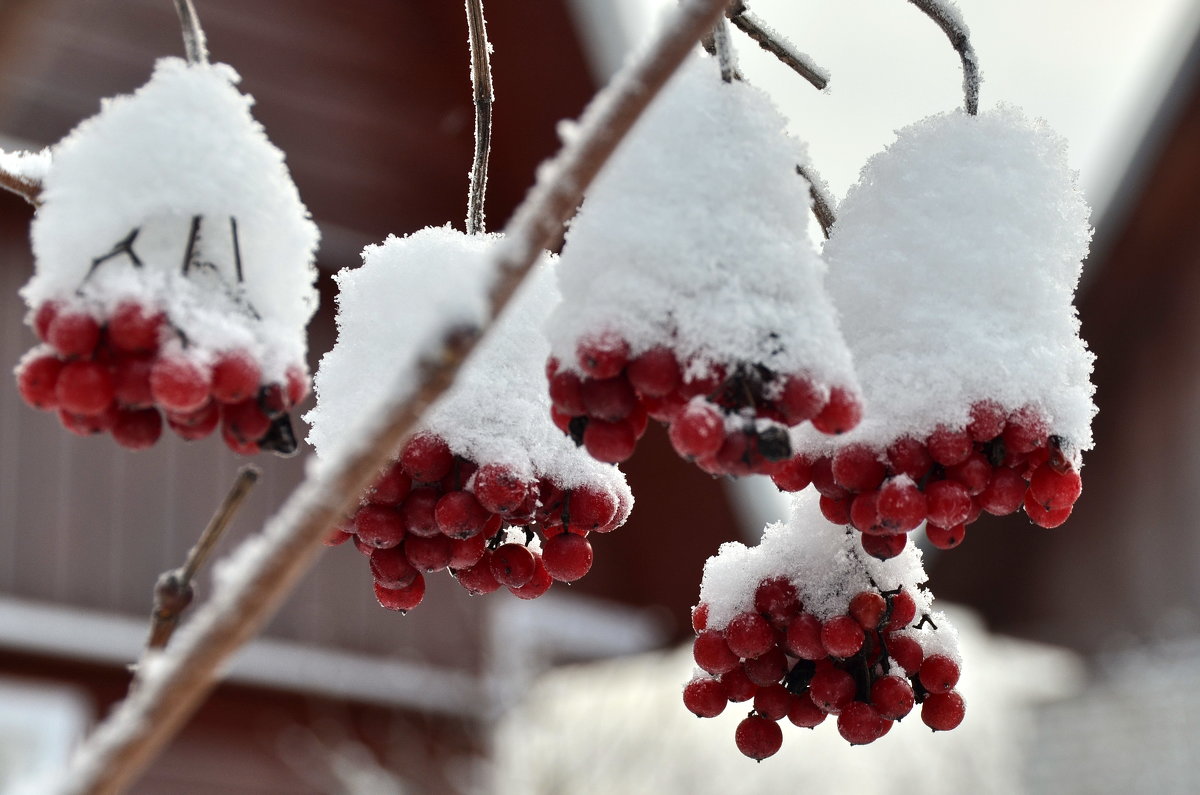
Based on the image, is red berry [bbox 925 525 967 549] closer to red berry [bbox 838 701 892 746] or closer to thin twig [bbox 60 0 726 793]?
red berry [bbox 838 701 892 746]

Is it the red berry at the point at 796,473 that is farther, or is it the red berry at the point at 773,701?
the red berry at the point at 773,701

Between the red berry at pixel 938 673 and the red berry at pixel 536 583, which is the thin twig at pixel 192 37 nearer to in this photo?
the red berry at pixel 536 583

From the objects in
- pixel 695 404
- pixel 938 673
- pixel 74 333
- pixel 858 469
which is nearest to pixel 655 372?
pixel 695 404

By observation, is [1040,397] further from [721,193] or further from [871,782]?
[871,782]

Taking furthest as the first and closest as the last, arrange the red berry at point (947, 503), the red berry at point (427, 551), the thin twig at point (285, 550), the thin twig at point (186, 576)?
the red berry at point (427, 551)
the red berry at point (947, 503)
the thin twig at point (186, 576)
the thin twig at point (285, 550)

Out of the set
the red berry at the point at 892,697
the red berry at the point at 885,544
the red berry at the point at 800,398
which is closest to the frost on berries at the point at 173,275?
the red berry at the point at 800,398

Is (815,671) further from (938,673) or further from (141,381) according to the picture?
(141,381)
